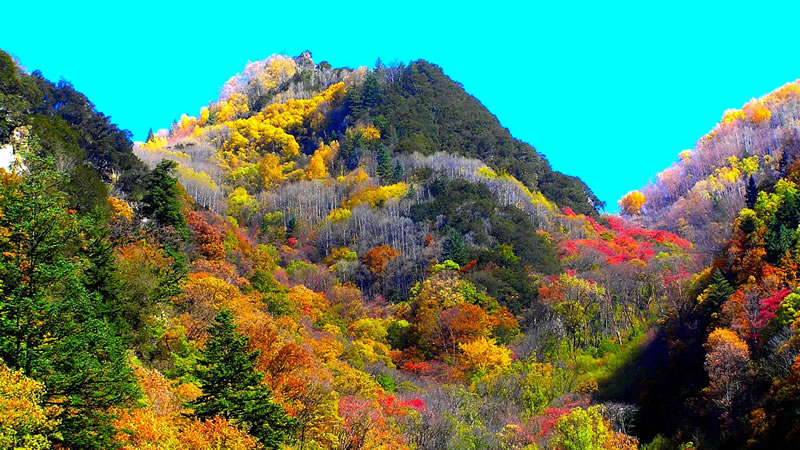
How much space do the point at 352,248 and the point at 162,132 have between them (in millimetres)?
82759

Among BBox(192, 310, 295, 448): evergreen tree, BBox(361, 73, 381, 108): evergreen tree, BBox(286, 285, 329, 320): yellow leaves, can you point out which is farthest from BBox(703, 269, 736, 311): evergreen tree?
BBox(361, 73, 381, 108): evergreen tree

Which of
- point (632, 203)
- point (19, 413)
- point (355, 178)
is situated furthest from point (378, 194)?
point (19, 413)

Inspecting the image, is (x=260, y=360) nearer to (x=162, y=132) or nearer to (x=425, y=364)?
(x=425, y=364)

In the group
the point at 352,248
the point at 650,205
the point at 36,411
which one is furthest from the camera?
the point at 650,205

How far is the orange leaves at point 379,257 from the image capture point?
73.9m

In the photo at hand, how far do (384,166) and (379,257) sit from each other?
21.2m

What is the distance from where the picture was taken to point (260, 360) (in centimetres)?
3189

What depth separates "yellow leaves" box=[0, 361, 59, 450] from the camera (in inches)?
606

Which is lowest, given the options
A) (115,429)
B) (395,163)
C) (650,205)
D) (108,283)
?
(115,429)

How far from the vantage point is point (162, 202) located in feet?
165

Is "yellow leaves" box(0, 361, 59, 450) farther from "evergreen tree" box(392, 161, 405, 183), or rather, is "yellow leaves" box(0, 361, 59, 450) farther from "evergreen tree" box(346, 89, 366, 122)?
"evergreen tree" box(346, 89, 366, 122)

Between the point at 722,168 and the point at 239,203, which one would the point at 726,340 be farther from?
the point at 722,168

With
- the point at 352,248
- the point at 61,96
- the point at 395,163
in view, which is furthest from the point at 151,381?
the point at 395,163

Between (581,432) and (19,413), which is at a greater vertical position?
(581,432)
